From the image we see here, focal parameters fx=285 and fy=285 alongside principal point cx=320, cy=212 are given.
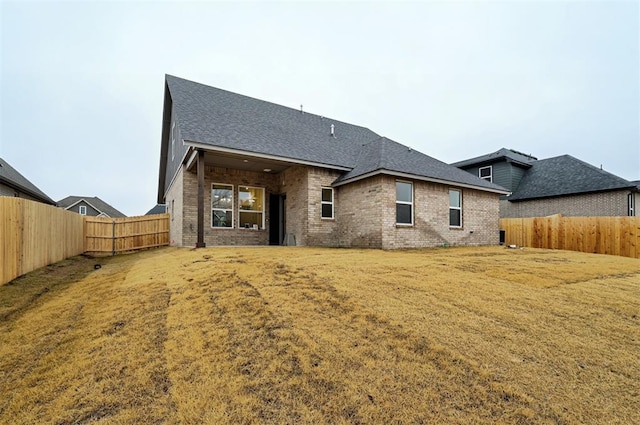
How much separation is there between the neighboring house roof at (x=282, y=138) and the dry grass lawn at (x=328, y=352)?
636 centimetres

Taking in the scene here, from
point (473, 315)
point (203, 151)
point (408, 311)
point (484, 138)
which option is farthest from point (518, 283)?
point (484, 138)

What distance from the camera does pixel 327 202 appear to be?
12.2m

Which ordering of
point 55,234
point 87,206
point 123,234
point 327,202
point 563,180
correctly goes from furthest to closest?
point 87,206
point 563,180
point 123,234
point 327,202
point 55,234

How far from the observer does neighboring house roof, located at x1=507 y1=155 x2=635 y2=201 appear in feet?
48.1

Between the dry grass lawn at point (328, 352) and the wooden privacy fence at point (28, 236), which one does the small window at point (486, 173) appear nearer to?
the dry grass lawn at point (328, 352)

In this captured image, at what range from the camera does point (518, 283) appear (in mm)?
4902

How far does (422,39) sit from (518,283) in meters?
17.0

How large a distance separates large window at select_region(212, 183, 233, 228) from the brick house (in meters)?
0.04

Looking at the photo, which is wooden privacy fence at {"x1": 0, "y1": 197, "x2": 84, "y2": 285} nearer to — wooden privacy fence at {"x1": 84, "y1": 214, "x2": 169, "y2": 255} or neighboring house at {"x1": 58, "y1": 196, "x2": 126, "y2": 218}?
wooden privacy fence at {"x1": 84, "y1": 214, "x2": 169, "y2": 255}

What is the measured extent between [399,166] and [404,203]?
141 centimetres

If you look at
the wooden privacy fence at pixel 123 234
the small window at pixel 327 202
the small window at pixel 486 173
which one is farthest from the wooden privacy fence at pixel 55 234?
the small window at pixel 486 173

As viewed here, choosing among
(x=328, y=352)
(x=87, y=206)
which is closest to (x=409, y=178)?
(x=328, y=352)

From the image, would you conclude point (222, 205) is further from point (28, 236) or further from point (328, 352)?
point (328, 352)

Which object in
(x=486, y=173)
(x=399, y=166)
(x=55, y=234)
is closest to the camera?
(x=55, y=234)
